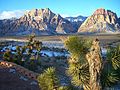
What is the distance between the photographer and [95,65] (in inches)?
432

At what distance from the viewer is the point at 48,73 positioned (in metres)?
11.3

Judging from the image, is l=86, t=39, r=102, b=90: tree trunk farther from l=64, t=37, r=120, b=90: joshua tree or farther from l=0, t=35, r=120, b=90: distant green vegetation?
l=0, t=35, r=120, b=90: distant green vegetation

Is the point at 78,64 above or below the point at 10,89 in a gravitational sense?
above

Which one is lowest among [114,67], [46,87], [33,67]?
[33,67]

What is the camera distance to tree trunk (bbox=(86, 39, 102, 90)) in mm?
10891

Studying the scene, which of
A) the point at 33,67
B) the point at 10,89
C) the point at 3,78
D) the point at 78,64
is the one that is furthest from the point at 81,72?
the point at 33,67

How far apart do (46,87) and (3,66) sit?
20585 millimetres

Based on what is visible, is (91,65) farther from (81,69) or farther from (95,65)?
(81,69)

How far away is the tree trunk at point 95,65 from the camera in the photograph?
35.7ft

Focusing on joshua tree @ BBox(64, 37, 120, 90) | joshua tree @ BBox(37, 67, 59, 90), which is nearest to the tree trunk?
joshua tree @ BBox(64, 37, 120, 90)

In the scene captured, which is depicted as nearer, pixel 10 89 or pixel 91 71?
pixel 91 71

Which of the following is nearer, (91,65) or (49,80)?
(91,65)

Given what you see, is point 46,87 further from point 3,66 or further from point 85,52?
point 3,66

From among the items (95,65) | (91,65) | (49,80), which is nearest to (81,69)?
(91,65)
